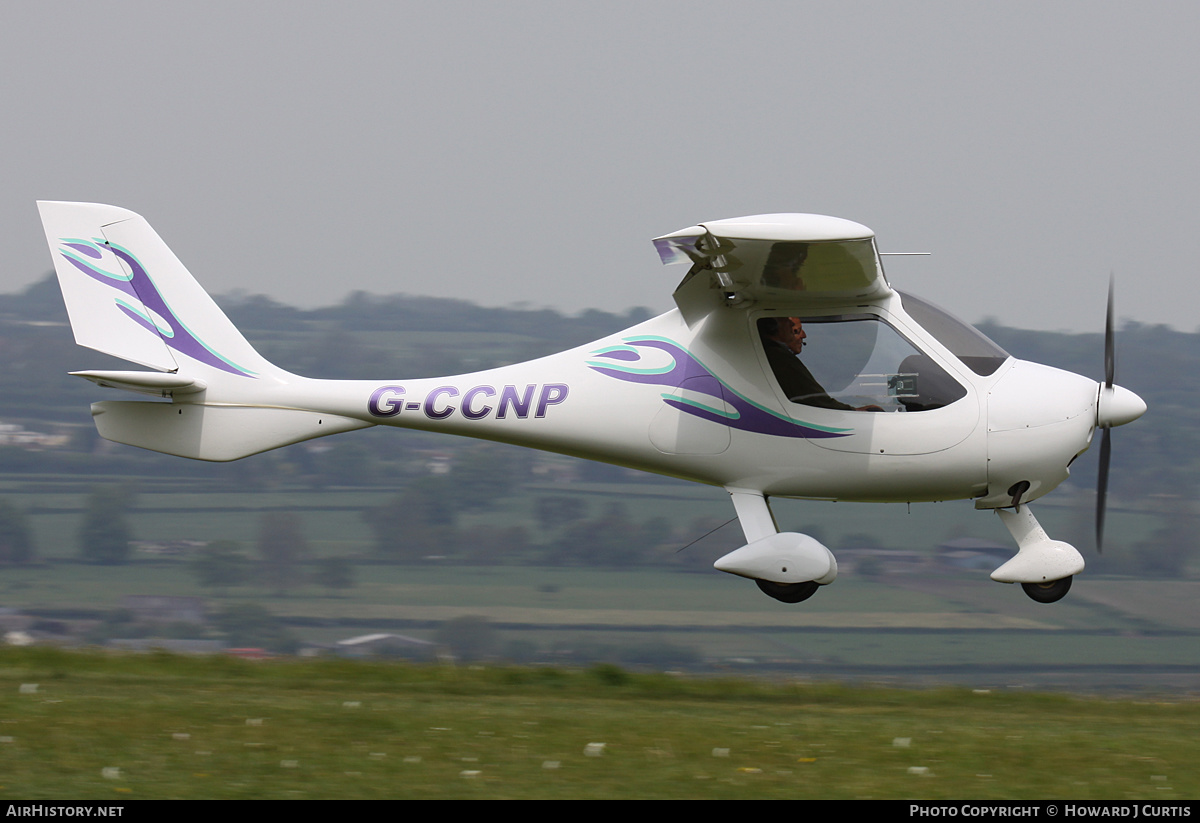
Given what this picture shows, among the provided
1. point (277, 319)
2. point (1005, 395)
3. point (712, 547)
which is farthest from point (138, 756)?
point (277, 319)

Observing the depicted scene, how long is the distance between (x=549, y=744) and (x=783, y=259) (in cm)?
411

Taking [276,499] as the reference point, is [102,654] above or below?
above

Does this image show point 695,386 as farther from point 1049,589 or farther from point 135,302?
A: point 135,302

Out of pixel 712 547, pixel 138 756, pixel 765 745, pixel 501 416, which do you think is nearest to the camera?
pixel 138 756

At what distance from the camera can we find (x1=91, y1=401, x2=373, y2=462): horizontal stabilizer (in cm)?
1083

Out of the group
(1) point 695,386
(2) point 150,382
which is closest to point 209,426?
(2) point 150,382

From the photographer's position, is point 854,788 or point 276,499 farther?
point 276,499

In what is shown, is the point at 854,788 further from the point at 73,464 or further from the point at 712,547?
the point at 73,464

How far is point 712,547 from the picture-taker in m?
78.8

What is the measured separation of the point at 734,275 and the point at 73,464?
110382mm

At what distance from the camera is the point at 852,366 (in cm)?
993

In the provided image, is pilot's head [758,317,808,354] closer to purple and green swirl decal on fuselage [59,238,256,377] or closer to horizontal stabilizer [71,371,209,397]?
purple and green swirl decal on fuselage [59,238,256,377]

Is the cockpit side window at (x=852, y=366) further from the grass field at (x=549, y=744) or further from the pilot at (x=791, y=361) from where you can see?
the grass field at (x=549, y=744)
